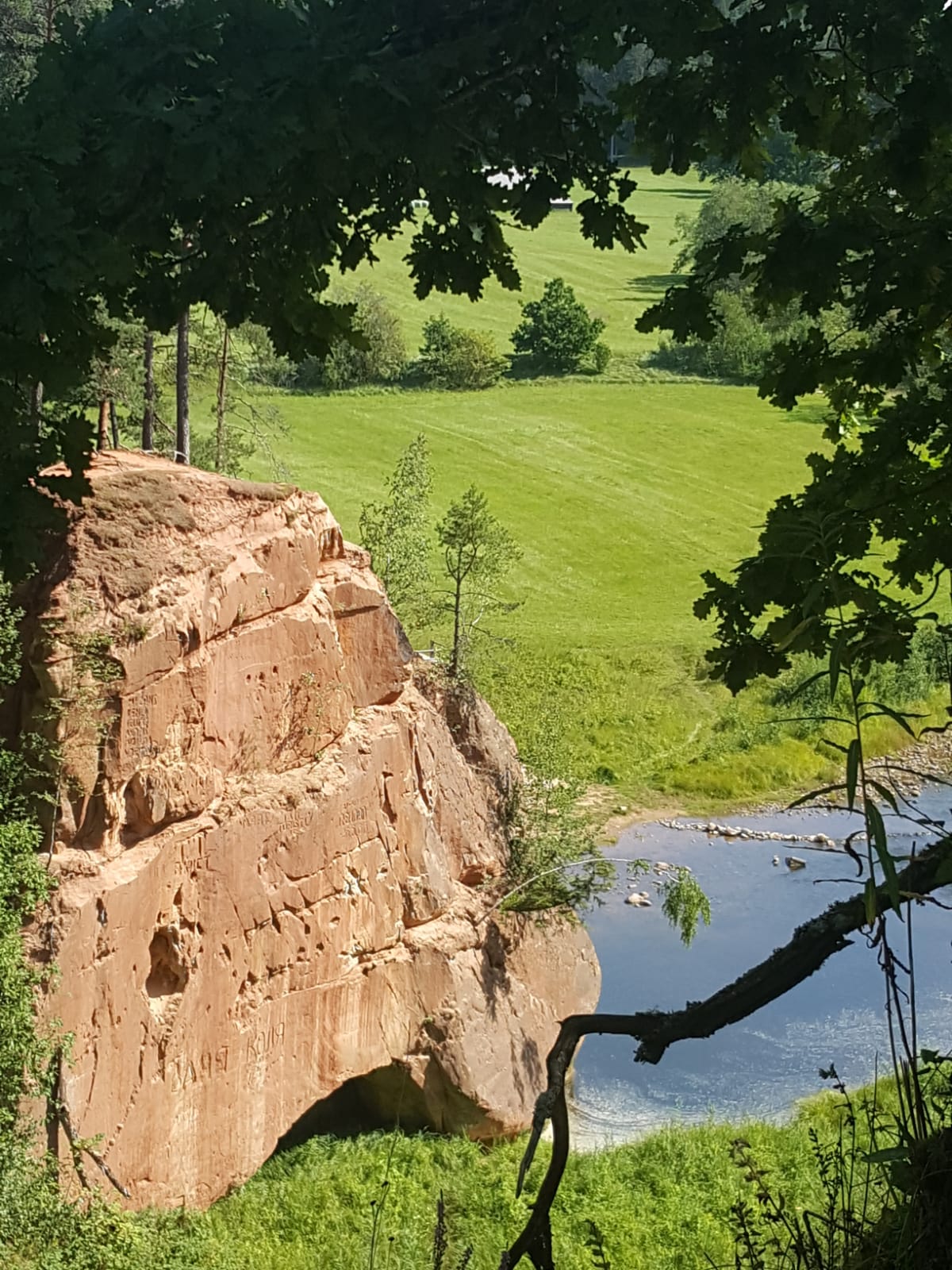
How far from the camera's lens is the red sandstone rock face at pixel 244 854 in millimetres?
12586

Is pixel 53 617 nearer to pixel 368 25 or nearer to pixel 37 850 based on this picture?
pixel 37 850

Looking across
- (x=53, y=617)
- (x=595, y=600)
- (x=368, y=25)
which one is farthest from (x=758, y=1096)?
(x=595, y=600)

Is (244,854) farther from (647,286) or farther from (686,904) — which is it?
(647,286)

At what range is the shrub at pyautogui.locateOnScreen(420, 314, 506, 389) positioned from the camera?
49.0 metres

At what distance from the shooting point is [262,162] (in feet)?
12.1

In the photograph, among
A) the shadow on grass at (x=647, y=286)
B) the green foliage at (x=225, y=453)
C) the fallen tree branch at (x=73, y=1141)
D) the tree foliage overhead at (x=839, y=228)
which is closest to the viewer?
the tree foliage overhead at (x=839, y=228)

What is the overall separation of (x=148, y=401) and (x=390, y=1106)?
36.4 feet

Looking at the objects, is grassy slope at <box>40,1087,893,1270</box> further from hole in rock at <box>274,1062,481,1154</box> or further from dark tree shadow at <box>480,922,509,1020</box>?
Result: dark tree shadow at <box>480,922,509,1020</box>

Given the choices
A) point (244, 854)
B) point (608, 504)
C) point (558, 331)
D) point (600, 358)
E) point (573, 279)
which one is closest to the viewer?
point (244, 854)

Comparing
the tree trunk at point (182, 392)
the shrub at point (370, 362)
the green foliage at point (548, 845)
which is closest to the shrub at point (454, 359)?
the shrub at point (370, 362)

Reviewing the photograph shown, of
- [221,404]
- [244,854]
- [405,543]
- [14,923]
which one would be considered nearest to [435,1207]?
[244,854]

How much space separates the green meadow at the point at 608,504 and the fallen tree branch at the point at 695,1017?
21.6 metres

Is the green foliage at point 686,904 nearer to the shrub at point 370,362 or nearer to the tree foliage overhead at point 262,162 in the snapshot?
the tree foliage overhead at point 262,162

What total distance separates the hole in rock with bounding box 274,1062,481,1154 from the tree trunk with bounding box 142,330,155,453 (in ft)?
30.0
